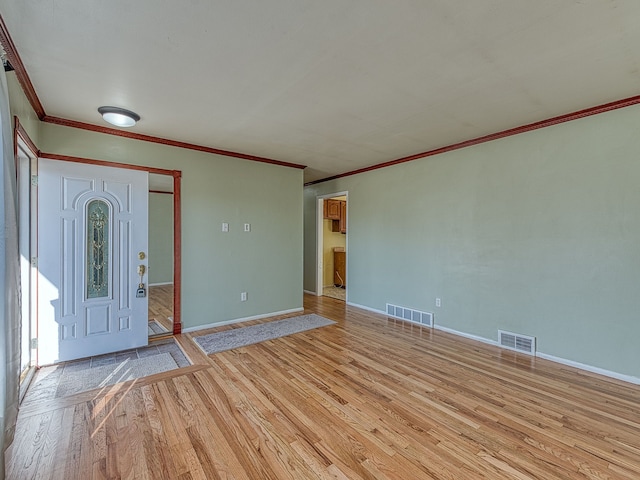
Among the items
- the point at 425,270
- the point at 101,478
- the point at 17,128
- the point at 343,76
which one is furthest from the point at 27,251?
the point at 425,270

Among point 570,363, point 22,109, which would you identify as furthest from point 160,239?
point 570,363

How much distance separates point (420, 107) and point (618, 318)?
271 centimetres

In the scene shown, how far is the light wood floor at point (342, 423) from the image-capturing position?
1.73m

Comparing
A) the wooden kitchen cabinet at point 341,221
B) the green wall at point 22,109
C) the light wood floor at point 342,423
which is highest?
the green wall at point 22,109

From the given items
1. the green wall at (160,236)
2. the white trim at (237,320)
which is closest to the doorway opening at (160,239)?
the green wall at (160,236)

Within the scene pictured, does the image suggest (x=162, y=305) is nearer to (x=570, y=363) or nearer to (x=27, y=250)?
(x=27, y=250)

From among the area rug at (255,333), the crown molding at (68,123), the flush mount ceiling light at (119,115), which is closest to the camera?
the crown molding at (68,123)

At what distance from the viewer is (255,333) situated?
157 inches

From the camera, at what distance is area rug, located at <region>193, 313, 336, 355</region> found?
356cm

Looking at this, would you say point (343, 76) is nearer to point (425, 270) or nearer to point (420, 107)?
point (420, 107)

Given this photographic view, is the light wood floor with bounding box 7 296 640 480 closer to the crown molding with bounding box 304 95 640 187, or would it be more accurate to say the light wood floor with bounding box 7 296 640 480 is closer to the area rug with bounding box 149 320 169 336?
the area rug with bounding box 149 320 169 336

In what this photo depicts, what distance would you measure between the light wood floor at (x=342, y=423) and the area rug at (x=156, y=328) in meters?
1.28

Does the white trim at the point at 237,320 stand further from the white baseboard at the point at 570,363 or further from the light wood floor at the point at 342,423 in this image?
the white baseboard at the point at 570,363

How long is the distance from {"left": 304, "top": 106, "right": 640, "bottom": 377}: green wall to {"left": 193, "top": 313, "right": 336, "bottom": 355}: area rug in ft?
4.54
